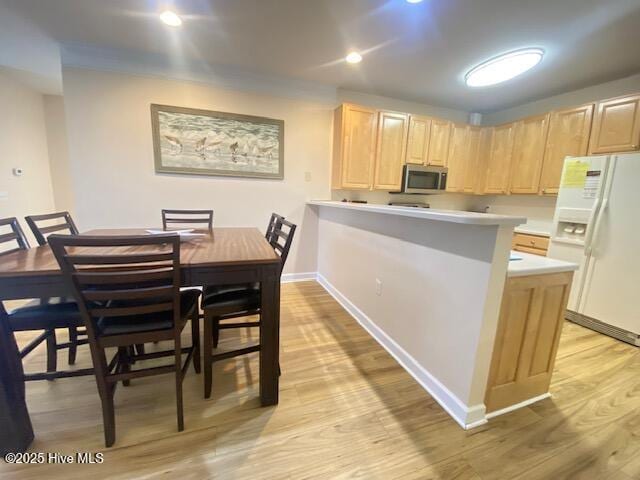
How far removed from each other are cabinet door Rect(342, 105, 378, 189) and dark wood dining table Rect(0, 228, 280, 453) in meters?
1.95

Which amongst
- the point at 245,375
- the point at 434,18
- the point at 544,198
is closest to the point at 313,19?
the point at 434,18

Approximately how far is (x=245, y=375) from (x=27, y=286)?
1195 mm

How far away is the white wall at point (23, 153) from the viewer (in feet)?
10.7

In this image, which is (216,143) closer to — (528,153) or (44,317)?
(44,317)

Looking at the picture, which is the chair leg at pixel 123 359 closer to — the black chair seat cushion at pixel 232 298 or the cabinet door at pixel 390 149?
the black chair seat cushion at pixel 232 298

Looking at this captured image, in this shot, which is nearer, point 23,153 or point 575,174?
point 575,174

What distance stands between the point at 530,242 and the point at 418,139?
1903mm

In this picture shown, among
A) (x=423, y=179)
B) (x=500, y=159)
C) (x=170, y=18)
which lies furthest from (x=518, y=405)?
(x=170, y=18)

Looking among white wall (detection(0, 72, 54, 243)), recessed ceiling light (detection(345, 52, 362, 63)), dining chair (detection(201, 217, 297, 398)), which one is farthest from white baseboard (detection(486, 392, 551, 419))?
white wall (detection(0, 72, 54, 243))

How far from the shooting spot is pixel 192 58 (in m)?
2.68

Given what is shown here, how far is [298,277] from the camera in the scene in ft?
11.8

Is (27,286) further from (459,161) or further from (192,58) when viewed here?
(459,161)

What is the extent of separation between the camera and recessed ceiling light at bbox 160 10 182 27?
1.97 meters

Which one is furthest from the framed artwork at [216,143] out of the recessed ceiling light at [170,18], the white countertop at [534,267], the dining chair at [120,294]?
the white countertop at [534,267]
